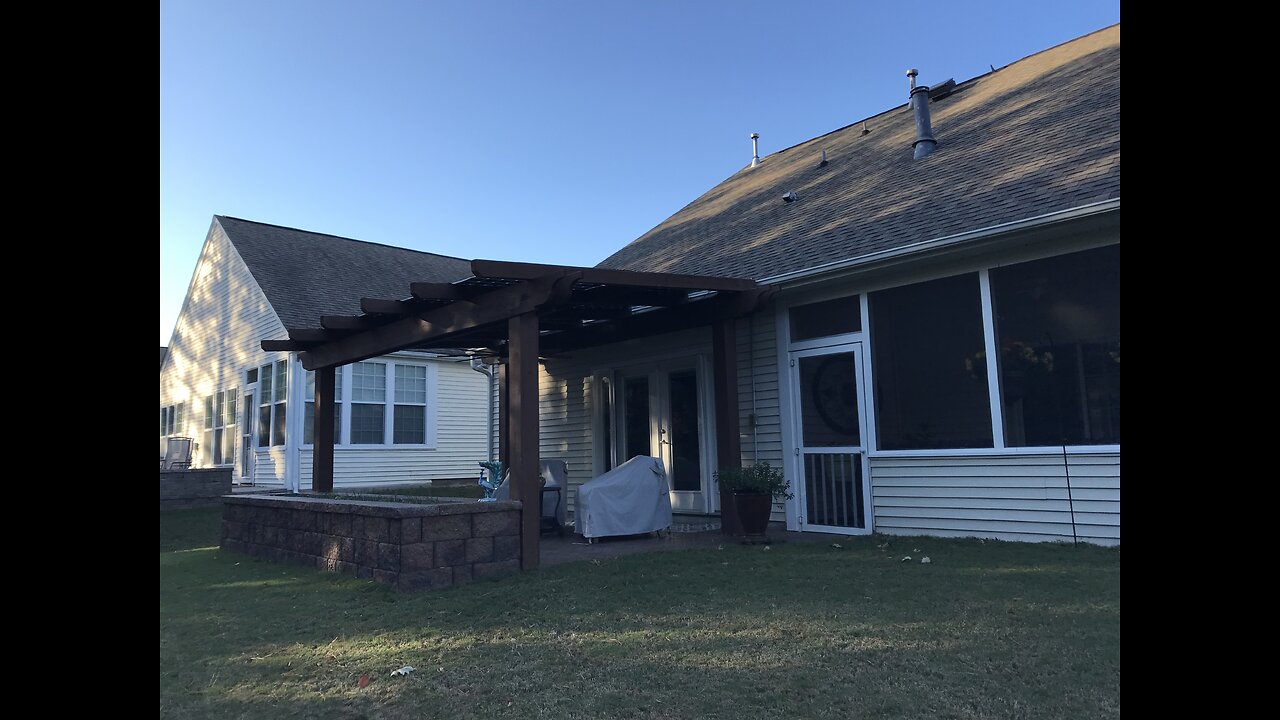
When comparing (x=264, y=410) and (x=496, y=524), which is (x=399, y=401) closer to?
(x=264, y=410)

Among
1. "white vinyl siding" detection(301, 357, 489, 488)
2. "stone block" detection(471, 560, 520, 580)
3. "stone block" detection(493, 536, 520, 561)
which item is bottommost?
"stone block" detection(471, 560, 520, 580)

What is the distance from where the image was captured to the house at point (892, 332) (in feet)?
21.1

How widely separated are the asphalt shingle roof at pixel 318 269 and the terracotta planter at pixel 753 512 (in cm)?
1177

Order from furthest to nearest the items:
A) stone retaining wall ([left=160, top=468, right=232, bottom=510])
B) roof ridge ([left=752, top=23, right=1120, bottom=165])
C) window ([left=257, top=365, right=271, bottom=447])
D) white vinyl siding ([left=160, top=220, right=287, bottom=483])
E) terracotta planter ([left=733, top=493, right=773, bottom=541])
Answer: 1. white vinyl siding ([left=160, top=220, right=287, bottom=483])
2. window ([left=257, top=365, right=271, bottom=447])
3. stone retaining wall ([left=160, top=468, right=232, bottom=510])
4. roof ridge ([left=752, top=23, right=1120, bottom=165])
5. terracotta planter ([left=733, top=493, right=773, bottom=541])

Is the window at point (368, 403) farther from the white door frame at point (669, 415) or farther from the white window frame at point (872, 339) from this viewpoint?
the white window frame at point (872, 339)

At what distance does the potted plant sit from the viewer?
743cm

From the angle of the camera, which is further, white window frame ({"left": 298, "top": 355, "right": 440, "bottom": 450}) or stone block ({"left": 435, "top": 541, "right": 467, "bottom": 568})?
white window frame ({"left": 298, "top": 355, "right": 440, "bottom": 450})

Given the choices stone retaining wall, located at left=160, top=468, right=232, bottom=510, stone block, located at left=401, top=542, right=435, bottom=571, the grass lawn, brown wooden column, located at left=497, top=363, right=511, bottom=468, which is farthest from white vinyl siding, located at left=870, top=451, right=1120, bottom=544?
stone retaining wall, located at left=160, top=468, right=232, bottom=510

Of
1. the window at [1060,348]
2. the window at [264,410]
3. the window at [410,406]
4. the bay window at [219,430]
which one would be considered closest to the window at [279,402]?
the window at [264,410]

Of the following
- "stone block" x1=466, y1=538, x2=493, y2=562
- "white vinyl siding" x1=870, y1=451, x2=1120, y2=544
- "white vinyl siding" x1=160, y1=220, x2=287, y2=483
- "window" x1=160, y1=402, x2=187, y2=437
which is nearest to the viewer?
"stone block" x1=466, y1=538, x2=493, y2=562

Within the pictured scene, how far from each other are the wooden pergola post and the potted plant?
7.12 ft

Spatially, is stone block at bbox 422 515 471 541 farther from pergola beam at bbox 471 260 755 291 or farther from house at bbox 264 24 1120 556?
pergola beam at bbox 471 260 755 291
